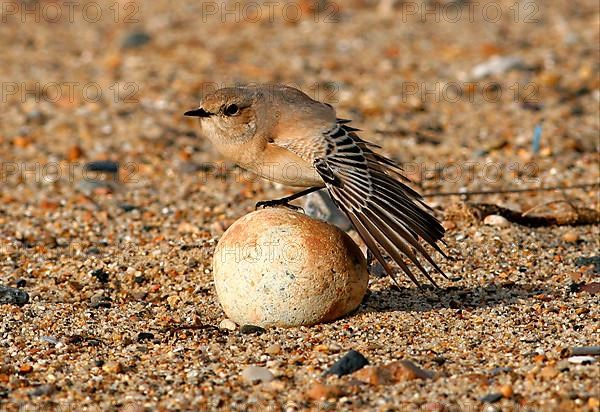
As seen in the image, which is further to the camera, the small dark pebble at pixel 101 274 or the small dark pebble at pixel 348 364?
the small dark pebble at pixel 101 274

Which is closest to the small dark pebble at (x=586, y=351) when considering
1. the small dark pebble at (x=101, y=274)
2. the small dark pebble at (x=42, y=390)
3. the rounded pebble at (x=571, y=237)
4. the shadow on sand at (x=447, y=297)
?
the shadow on sand at (x=447, y=297)

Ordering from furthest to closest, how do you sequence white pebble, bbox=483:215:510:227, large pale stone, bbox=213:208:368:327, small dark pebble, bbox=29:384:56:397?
white pebble, bbox=483:215:510:227
large pale stone, bbox=213:208:368:327
small dark pebble, bbox=29:384:56:397

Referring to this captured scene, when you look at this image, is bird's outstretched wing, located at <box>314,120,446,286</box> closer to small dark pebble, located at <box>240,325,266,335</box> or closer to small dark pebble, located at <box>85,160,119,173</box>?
small dark pebble, located at <box>240,325,266,335</box>

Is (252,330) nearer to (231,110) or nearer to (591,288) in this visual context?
(231,110)

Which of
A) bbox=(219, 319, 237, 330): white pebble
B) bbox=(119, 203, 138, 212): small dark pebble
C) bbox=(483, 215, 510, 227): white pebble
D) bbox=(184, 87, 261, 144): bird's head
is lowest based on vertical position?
bbox=(219, 319, 237, 330): white pebble

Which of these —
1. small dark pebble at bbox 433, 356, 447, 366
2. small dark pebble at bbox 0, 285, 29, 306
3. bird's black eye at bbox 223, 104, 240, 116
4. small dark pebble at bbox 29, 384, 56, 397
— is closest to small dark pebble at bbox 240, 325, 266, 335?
small dark pebble at bbox 433, 356, 447, 366

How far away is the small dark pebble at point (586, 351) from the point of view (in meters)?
4.66

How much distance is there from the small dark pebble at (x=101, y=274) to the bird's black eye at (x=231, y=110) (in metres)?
1.39

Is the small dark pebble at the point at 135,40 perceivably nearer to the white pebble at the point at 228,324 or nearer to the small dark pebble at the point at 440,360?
the white pebble at the point at 228,324

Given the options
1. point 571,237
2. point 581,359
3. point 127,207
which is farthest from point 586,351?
point 127,207

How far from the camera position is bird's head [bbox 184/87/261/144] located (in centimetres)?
579

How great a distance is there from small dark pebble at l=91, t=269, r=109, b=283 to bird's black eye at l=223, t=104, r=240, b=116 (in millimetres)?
1390

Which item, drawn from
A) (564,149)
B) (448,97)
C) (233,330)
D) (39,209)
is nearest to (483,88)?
(448,97)

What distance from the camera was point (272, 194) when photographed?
805 centimetres
